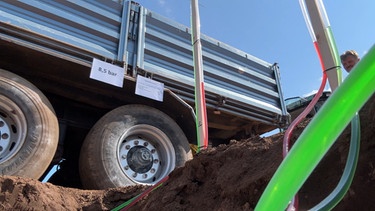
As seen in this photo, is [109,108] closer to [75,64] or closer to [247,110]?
[75,64]

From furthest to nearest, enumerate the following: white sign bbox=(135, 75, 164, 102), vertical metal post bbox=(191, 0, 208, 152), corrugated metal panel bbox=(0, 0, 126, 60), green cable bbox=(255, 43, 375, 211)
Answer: white sign bbox=(135, 75, 164, 102)
corrugated metal panel bbox=(0, 0, 126, 60)
vertical metal post bbox=(191, 0, 208, 152)
green cable bbox=(255, 43, 375, 211)

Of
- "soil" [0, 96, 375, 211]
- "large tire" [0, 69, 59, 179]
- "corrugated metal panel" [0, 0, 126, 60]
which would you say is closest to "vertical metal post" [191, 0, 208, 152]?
"soil" [0, 96, 375, 211]

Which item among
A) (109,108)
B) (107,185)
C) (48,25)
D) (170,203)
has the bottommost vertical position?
(170,203)

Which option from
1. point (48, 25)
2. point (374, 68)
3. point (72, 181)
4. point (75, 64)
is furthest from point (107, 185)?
point (374, 68)

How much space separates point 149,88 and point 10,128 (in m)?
1.33

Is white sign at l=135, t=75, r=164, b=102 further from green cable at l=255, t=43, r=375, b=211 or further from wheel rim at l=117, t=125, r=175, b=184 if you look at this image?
green cable at l=255, t=43, r=375, b=211

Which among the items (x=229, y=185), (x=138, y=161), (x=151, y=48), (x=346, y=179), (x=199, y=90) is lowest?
(x=346, y=179)

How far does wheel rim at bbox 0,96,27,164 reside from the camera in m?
2.65

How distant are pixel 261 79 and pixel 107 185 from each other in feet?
9.34

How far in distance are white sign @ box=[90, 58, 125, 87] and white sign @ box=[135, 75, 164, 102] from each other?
20 centimetres

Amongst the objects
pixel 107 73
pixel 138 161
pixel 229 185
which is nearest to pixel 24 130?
pixel 107 73

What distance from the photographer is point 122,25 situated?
370cm

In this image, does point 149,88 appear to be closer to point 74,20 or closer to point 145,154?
point 145,154

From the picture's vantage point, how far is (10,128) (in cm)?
274
